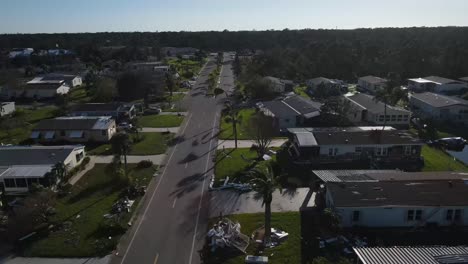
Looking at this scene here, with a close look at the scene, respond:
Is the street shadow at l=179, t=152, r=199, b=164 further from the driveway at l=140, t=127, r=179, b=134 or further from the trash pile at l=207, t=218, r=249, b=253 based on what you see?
the trash pile at l=207, t=218, r=249, b=253

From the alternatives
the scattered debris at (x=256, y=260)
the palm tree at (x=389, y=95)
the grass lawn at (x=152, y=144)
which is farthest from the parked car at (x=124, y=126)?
the palm tree at (x=389, y=95)

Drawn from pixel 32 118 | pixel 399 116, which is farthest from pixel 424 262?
pixel 32 118

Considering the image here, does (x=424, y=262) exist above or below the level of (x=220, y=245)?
above

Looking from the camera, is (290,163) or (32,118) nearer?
(290,163)

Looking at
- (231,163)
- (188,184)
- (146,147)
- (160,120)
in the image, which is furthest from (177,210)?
(160,120)

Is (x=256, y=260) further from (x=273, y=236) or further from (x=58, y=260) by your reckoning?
(x=58, y=260)

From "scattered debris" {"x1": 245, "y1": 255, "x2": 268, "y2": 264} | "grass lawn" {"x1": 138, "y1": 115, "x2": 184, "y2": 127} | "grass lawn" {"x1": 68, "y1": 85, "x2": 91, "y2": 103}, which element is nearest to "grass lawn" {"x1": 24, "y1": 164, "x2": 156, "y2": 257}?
"scattered debris" {"x1": 245, "y1": 255, "x2": 268, "y2": 264}

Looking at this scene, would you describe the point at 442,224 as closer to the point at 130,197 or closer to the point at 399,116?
the point at 130,197

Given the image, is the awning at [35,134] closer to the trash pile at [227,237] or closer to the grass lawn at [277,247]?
the grass lawn at [277,247]
